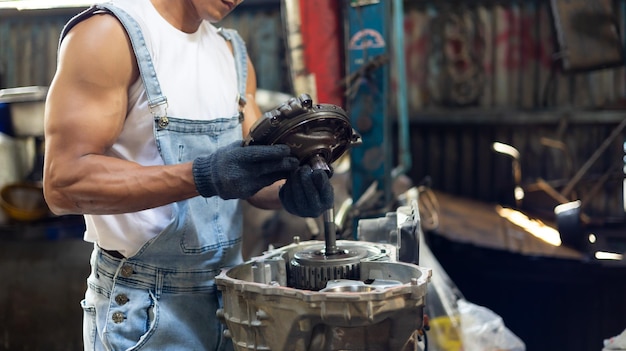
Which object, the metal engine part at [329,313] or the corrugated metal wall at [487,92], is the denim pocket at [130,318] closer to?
the metal engine part at [329,313]

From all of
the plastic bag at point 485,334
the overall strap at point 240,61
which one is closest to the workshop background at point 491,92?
the plastic bag at point 485,334

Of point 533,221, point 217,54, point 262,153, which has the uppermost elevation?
point 217,54

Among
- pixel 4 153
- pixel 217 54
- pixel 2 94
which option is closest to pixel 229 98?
pixel 217 54

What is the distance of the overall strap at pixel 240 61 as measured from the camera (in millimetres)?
1877

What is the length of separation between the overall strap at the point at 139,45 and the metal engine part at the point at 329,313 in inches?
18.0

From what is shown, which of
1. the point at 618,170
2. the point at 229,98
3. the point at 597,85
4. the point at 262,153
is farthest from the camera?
the point at 597,85

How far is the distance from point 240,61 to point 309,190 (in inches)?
23.9

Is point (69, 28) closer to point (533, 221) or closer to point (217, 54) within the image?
point (217, 54)

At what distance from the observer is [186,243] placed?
5.36 ft

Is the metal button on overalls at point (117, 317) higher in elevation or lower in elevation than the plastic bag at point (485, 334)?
higher

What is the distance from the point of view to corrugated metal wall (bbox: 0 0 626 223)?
19.9 feet

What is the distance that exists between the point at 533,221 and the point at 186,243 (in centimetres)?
381

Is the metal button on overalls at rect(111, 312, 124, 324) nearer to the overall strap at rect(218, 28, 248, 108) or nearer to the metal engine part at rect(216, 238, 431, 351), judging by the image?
the metal engine part at rect(216, 238, 431, 351)

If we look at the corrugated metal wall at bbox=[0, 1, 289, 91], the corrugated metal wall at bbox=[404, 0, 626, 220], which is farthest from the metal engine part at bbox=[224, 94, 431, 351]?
the corrugated metal wall at bbox=[0, 1, 289, 91]
